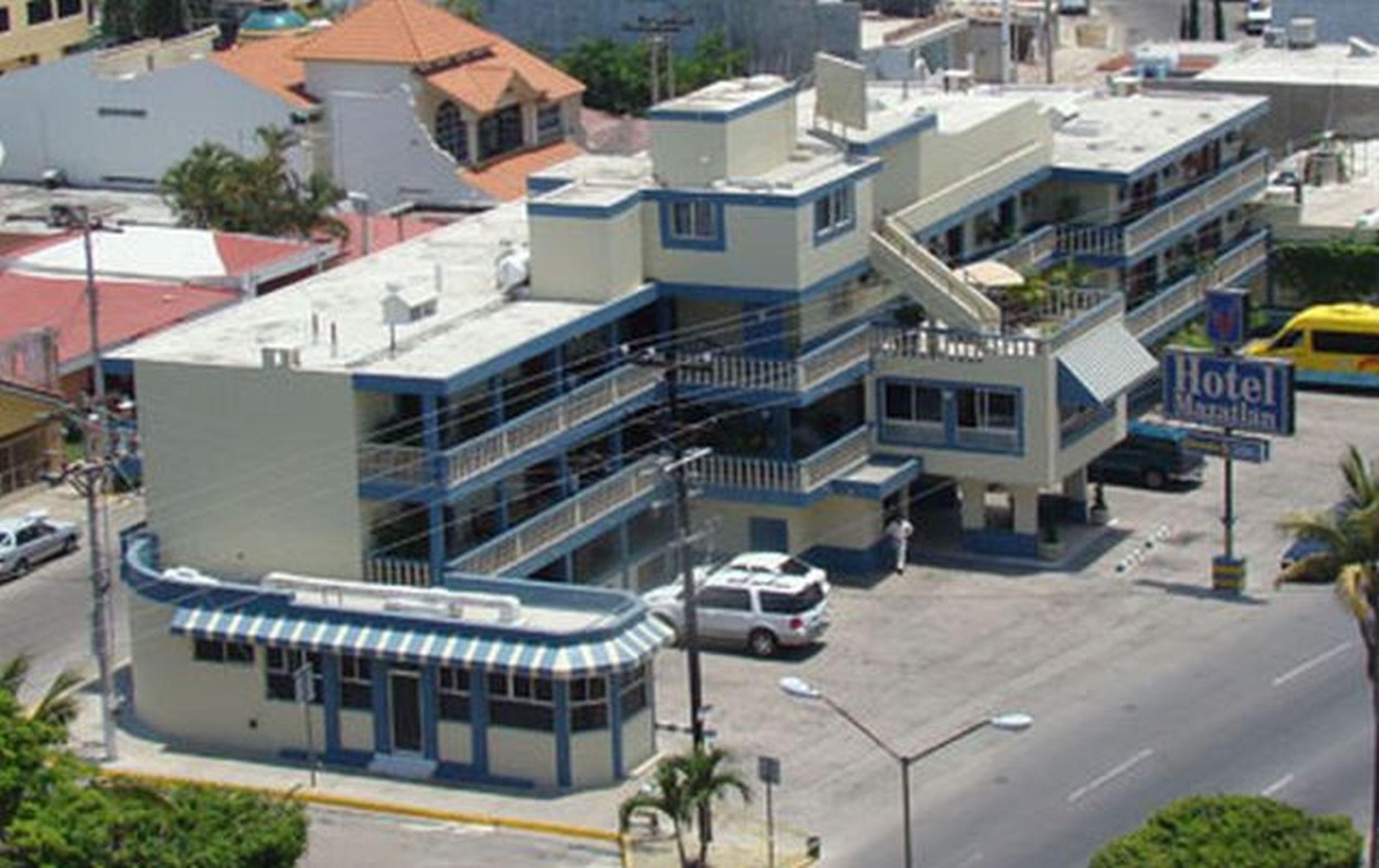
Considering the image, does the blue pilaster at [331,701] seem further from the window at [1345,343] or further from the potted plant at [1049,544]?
the window at [1345,343]

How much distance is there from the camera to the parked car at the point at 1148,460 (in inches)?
3364

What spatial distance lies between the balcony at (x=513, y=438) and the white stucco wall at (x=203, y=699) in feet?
15.0

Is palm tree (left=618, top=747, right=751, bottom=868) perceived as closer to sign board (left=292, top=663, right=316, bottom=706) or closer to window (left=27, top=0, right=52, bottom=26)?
sign board (left=292, top=663, right=316, bottom=706)

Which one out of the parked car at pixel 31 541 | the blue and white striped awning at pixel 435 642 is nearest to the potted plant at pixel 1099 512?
the blue and white striped awning at pixel 435 642

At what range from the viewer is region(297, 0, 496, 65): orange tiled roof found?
113 metres

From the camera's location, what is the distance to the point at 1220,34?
146 m

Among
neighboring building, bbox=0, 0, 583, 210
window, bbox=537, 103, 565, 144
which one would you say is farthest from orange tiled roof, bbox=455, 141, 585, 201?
window, bbox=537, 103, 565, 144

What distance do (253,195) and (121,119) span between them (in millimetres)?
15800

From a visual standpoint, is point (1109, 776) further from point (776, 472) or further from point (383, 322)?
point (383, 322)

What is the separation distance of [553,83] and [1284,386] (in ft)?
137

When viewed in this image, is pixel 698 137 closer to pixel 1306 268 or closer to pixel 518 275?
pixel 518 275

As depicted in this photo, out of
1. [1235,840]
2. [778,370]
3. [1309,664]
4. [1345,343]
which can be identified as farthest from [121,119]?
[1235,840]

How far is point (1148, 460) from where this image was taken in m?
85.6

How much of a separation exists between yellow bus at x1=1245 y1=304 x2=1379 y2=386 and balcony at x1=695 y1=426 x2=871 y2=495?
18.8 m
